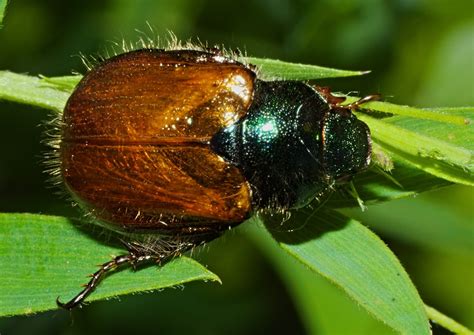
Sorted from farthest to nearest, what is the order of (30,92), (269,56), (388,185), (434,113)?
(269,56)
(30,92)
(388,185)
(434,113)

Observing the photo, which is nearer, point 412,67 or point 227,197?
point 227,197

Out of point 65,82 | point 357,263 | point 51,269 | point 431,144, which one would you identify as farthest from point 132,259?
point 431,144

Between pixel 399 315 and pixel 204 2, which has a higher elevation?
pixel 204 2

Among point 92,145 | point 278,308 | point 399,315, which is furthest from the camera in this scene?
point 278,308

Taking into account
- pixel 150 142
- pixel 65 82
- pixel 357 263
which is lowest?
pixel 357 263

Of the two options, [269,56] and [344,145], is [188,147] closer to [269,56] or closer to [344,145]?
[344,145]

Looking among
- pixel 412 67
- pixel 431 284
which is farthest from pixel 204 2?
pixel 431 284

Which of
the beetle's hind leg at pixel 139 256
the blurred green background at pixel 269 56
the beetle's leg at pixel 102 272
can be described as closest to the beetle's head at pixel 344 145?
the beetle's hind leg at pixel 139 256

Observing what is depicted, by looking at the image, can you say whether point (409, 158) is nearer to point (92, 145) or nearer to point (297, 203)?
point (297, 203)
